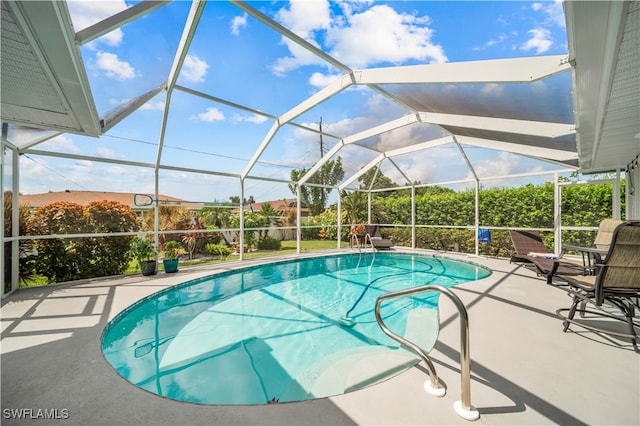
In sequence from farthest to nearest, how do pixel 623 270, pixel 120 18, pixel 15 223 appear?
1. pixel 15 223
2. pixel 120 18
3. pixel 623 270

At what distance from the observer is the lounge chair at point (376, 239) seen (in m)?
11.1

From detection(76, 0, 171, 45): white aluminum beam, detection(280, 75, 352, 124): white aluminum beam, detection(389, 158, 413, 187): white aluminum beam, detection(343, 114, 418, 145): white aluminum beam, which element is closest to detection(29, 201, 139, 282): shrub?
detection(76, 0, 171, 45): white aluminum beam

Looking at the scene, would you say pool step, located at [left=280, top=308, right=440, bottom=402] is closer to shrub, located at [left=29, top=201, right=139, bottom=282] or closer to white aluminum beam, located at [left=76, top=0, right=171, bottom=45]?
white aluminum beam, located at [left=76, top=0, right=171, bottom=45]

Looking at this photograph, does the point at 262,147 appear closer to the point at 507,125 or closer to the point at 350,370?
the point at 507,125

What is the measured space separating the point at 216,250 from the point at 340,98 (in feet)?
28.1

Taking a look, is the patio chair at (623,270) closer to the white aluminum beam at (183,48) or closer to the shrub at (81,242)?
the white aluminum beam at (183,48)

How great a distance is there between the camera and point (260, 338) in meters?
4.16

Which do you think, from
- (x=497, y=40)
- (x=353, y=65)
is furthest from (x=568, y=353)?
(x=353, y=65)

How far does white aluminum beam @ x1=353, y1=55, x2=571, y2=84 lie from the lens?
128 inches

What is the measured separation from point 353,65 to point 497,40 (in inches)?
99.4

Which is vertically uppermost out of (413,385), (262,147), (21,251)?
(262,147)

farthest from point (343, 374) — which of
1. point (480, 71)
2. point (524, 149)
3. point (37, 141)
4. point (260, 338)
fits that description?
point (524, 149)

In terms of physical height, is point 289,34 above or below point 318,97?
above

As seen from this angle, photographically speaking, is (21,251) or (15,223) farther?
(21,251)
